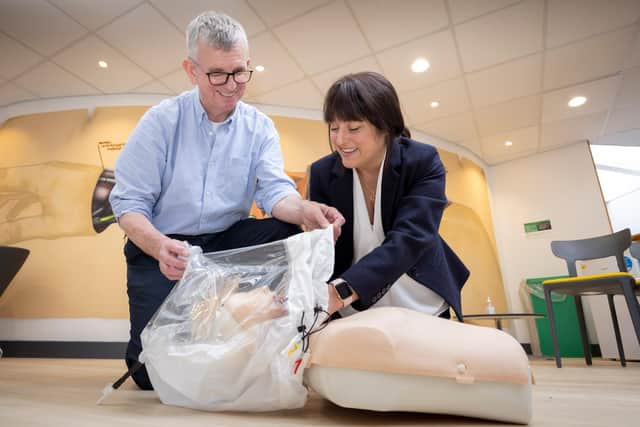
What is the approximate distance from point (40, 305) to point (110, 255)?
69 centimetres

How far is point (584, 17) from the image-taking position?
2.92 metres

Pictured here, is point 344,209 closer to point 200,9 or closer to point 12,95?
point 200,9

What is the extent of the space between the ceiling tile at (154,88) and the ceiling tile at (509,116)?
315 centimetres

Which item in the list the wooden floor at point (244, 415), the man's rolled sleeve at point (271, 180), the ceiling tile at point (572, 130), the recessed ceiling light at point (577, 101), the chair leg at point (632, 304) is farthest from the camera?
the ceiling tile at point (572, 130)

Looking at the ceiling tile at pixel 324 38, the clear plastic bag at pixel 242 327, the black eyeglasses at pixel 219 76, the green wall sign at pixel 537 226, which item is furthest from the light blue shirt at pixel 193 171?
the green wall sign at pixel 537 226

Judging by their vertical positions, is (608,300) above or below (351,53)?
below

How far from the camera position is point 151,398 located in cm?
86

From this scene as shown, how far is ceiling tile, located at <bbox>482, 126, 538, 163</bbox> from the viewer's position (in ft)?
15.2

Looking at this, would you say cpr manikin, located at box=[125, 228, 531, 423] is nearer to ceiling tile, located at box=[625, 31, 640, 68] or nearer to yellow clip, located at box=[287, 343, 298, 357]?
yellow clip, located at box=[287, 343, 298, 357]

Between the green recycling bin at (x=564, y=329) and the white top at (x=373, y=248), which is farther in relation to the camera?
the green recycling bin at (x=564, y=329)

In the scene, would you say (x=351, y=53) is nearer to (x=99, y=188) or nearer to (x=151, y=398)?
(x=99, y=188)

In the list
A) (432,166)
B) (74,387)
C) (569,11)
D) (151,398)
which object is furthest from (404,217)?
(569,11)

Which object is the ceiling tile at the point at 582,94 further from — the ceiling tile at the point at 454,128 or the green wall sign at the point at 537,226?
the green wall sign at the point at 537,226

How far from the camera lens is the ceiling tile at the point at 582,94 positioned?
381 cm
